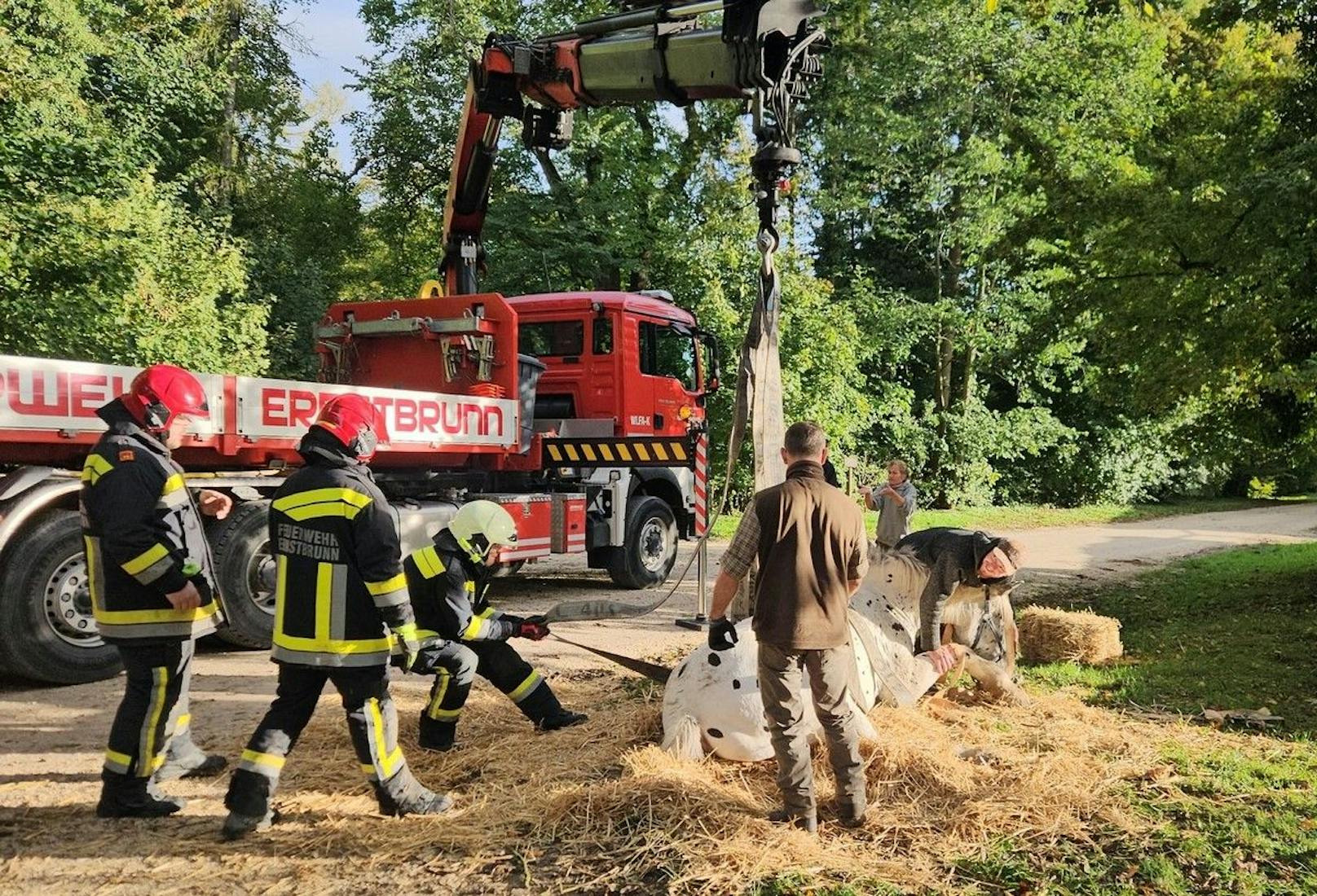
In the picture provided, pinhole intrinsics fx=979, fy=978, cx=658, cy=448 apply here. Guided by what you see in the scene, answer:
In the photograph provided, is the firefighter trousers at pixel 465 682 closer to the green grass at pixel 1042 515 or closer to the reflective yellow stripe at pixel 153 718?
the reflective yellow stripe at pixel 153 718

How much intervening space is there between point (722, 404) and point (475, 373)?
9.63m

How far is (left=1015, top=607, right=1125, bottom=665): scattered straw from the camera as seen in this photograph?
7.44 meters

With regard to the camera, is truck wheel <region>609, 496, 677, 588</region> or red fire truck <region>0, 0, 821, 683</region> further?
truck wheel <region>609, 496, 677, 588</region>

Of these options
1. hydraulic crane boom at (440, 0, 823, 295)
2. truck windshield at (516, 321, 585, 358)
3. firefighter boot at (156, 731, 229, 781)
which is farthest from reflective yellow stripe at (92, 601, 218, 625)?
truck windshield at (516, 321, 585, 358)

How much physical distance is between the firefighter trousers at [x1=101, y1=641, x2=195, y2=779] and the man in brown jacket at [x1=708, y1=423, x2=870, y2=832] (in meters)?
2.43

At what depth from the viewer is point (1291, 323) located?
896cm

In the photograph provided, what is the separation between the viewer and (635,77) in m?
8.46

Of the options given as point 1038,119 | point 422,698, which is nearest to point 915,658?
point 422,698

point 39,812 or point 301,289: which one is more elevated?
point 301,289

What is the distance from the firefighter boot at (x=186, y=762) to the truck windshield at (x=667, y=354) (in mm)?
6967

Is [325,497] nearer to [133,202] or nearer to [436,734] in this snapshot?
[436,734]

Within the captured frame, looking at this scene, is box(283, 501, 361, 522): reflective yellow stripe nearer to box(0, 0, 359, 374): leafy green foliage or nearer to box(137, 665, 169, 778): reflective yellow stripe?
box(137, 665, 169, 778): reflective yellow stripe

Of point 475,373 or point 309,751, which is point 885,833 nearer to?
point 309,751

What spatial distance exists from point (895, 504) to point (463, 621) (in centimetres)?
546
